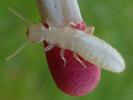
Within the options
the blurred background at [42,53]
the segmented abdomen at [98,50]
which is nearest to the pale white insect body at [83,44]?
the segmented abdomen at [98,50]

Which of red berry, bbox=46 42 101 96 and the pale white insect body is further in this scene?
the pale white insect body

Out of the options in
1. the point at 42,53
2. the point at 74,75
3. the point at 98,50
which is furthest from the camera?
the point at 42,53

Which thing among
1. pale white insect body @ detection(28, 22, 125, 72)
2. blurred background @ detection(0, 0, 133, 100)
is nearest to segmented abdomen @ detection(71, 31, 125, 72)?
pale white insect body @ detection(28, 22, 125, 72)

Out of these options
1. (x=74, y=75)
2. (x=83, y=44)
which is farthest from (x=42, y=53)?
(x=74, y=75)

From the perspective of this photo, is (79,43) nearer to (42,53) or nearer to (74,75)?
(74,75)

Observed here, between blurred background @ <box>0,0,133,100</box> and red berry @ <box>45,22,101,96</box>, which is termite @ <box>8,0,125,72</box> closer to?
red berry @ <box>45,22,101,96</box>

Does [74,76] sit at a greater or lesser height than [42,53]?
greater
